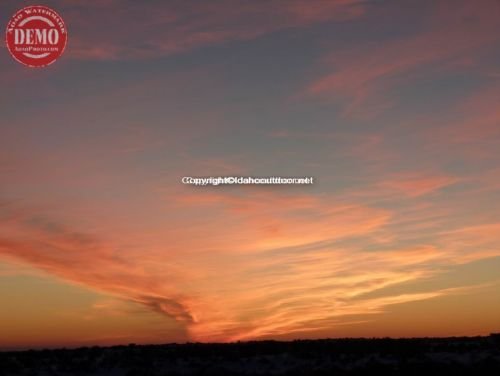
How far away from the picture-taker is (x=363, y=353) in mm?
48875

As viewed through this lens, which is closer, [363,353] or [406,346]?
[363,353]

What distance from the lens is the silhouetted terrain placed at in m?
43.7

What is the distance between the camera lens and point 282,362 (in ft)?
152

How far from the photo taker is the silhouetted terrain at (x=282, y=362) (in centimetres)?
4366

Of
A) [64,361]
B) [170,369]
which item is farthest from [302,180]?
[64,361]

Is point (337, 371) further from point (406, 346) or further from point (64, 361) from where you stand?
point (64, 361)

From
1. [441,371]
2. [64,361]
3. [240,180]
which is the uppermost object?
[240,180]

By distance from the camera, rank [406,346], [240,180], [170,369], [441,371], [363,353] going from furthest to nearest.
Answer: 1. [406,346]
2. [363,353]
3. [170,369]
4. [441,371]
5. [240,180]

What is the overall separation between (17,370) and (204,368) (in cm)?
1307

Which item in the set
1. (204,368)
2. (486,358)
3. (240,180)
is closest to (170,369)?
(204,368)

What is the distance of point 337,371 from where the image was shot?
1735 inches

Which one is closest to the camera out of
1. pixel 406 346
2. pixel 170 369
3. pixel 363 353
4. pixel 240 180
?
pixel 240 180

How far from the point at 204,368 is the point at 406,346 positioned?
17.5 m

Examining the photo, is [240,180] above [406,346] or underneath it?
above
